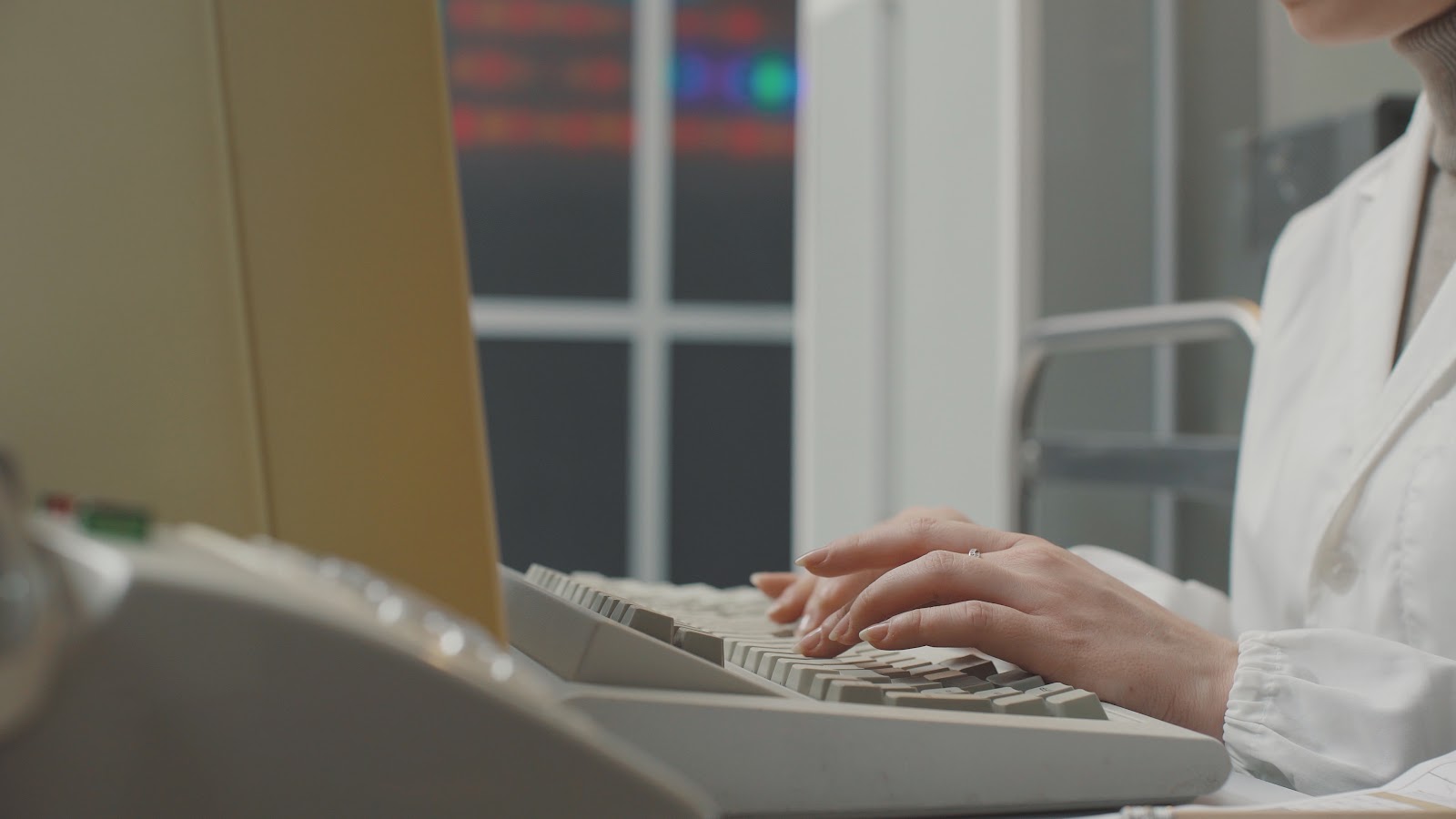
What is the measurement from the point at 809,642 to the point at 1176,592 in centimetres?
38

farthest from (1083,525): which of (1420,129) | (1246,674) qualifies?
(1246,674)

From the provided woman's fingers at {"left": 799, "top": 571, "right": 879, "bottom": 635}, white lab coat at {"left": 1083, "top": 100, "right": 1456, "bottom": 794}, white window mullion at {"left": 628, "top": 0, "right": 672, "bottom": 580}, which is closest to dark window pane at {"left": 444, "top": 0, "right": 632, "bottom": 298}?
white window mullion at {"left": 628, "top": 0, "right": 672, "bottom": 580}

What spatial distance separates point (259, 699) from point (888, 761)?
0.71 ft

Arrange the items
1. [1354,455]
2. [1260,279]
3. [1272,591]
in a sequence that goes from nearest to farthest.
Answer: [1354,455]
[1272,591]
[1260,279]

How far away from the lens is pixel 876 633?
0.54m

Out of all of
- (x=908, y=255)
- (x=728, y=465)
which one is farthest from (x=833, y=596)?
(x=728, y=465)

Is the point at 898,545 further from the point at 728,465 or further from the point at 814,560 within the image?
the point at 728,465

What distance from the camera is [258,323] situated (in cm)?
36

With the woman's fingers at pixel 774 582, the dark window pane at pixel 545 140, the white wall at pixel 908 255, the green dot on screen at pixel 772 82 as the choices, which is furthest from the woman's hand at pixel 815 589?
the green dot on screen at pixel 772 82

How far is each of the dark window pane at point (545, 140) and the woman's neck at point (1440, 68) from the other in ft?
15.9

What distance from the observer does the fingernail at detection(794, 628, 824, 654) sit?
56cm

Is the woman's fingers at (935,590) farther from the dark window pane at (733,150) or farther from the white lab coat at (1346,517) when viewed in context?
the dark window pane at (733,150)

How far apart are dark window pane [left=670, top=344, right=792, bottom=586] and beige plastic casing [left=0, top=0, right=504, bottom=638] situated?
587 cm

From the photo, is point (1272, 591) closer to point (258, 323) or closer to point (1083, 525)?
point (258, 323)
